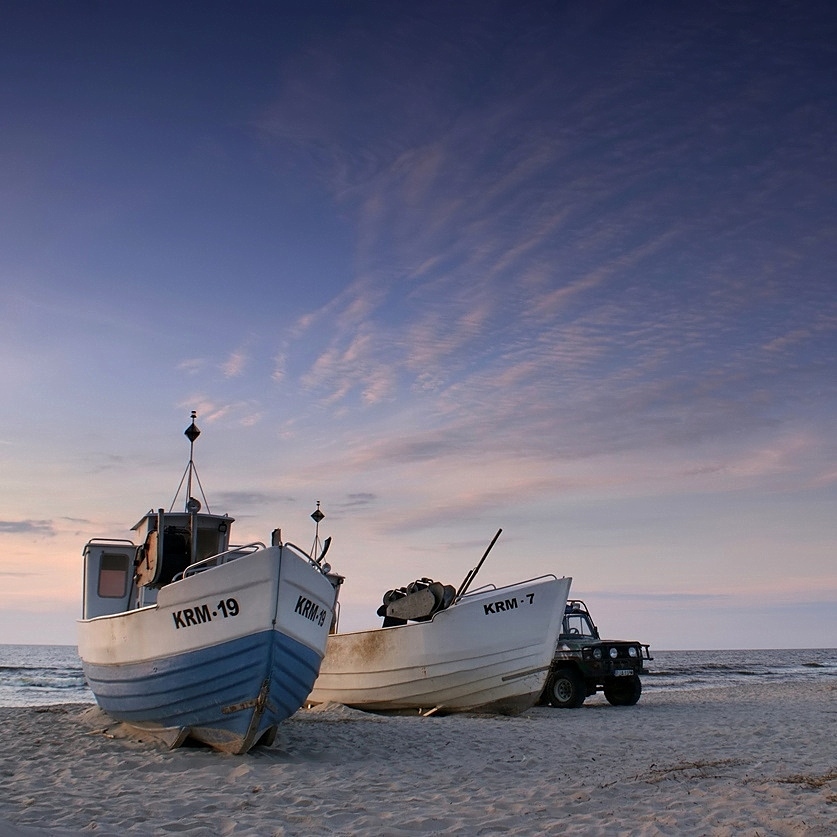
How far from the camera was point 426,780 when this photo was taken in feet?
30.3

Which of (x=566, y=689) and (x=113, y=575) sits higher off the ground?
(x=113, y=575)

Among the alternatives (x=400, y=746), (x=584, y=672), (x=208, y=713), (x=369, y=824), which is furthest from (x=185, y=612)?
(x=584, y=672)

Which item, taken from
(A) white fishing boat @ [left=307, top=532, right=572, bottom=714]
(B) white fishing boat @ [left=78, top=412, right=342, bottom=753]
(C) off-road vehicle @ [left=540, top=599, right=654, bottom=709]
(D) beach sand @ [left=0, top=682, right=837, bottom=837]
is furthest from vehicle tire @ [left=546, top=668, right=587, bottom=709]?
(B) white fishing boat @ [left=78, top=412, right=342, bottom=753]

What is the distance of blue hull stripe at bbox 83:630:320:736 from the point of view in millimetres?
10430

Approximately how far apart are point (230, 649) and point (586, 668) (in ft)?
36.8

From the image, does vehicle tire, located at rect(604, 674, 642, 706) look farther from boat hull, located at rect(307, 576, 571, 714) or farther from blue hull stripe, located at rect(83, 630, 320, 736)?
blue hull stripe, located at rect(83, 630, 320, 736)

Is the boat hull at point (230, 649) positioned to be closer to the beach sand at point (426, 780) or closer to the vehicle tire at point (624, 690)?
the beach sand at point (426, 780)

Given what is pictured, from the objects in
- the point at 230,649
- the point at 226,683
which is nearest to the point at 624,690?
the point at 226,683

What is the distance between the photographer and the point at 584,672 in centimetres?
1930

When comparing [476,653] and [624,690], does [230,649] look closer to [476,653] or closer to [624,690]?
[476,653]

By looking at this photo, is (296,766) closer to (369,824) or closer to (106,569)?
(369,824)

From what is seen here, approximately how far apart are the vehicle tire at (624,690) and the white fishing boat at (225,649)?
443 inches

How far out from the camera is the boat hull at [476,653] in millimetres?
16359

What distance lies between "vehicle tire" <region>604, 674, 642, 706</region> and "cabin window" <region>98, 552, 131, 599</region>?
475 inches
